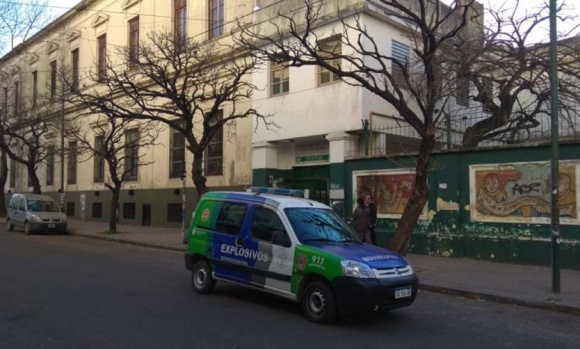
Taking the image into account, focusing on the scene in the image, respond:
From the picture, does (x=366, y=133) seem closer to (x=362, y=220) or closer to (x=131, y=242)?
(x=362, y=220)

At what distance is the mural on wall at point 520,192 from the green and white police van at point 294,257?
6707 mm

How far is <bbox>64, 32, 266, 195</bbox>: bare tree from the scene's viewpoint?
1781 centimetres

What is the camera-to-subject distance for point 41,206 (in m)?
24.5

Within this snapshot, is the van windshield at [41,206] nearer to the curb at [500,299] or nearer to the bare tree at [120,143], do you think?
the bare tree at [120,143]

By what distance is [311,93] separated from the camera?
19.2 metres

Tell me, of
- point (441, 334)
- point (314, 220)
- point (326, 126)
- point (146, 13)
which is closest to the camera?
point (441, 334)

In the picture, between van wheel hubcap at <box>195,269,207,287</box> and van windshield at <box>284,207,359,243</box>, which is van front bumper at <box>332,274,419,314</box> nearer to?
van windshield at <box>284,207,359,243</box>

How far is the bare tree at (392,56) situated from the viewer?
40.5 feet

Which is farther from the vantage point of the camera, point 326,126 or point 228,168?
point 228,168

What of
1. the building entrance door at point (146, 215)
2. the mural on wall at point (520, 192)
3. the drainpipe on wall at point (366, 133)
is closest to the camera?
the mural on wall at point (520, 192)

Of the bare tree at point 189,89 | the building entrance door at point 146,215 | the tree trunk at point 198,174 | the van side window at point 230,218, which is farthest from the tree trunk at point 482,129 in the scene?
the building entrance door at point 146,215

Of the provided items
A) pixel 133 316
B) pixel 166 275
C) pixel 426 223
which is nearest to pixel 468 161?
pixel 426 223

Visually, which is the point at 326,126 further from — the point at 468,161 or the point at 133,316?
the point at 133,316

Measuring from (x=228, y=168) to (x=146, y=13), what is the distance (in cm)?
1070
